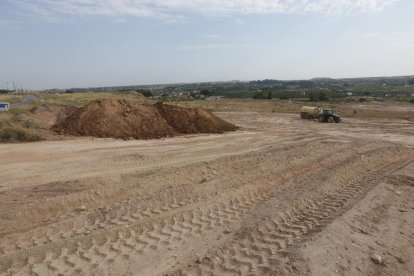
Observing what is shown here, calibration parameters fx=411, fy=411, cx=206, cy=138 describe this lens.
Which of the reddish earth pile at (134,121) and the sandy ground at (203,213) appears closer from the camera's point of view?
the sandy ground at (203,213)

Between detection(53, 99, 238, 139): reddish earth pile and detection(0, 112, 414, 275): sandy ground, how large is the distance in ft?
14.6

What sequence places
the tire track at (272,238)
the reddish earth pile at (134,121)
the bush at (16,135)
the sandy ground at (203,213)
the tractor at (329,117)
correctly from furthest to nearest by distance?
the tractor at (329,117) < the reddish earth pile at (134,121) < the bush at (16,135) < the sandy ground at (203,213) < the tire track at (272,238)

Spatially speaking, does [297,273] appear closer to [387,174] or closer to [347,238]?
[347,238]

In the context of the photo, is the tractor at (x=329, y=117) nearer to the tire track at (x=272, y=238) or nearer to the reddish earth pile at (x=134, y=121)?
the reddish earth pile at (x=134, y=121)

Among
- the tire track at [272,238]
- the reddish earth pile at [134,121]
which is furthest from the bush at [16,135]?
the tire track at [272,238]

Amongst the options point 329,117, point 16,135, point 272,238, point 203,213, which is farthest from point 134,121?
point 329,117

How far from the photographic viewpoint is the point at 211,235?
7082 mm

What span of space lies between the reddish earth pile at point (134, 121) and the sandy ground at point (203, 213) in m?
4.45

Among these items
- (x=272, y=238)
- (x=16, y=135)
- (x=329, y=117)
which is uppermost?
(x=16, y=135)

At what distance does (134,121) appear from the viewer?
20500 mm

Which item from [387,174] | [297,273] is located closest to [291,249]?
[297,273]

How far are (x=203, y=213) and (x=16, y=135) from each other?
12139mm

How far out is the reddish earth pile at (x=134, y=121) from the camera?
19391 millimetres

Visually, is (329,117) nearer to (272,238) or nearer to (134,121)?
(134,121)
